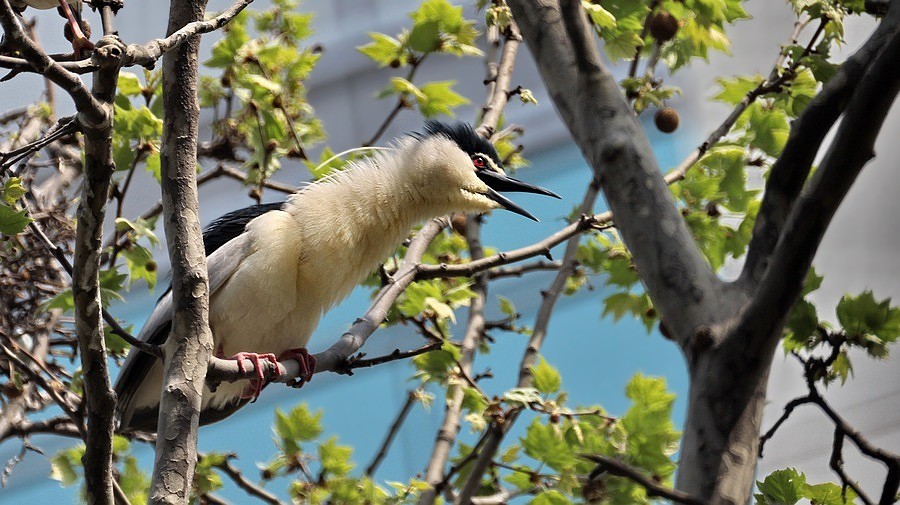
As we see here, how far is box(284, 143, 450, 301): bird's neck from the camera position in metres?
1.91

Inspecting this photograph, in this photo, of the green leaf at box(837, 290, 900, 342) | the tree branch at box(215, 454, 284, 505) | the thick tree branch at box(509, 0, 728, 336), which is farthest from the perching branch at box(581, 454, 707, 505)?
the tree branch at box(215, 454, 284, 505)

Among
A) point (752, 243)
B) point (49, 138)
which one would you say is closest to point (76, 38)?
point (49, 138)

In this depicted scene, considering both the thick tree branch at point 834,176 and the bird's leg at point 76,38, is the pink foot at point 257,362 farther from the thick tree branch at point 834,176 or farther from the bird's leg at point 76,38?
the thick tree branch at point 834,176

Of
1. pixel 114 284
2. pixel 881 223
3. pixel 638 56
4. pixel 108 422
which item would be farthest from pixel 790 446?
pixel 108 422

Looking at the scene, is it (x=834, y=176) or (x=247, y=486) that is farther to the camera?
(x=247, y=486)

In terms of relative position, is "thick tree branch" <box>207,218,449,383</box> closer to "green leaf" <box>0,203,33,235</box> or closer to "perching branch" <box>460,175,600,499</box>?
"green leaf" <box>0,203,33,235</box>

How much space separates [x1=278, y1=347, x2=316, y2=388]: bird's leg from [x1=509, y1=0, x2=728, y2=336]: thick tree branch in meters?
0.63

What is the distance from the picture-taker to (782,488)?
1.35 m

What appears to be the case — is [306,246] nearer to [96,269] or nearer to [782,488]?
[96,269]

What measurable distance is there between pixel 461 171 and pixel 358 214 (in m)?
0.24

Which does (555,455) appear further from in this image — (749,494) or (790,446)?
(790,446)

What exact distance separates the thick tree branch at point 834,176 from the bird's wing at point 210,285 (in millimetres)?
1097

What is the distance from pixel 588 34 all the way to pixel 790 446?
7.81ft

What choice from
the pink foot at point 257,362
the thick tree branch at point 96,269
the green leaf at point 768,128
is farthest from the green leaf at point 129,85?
the green leaf at point 768,128
